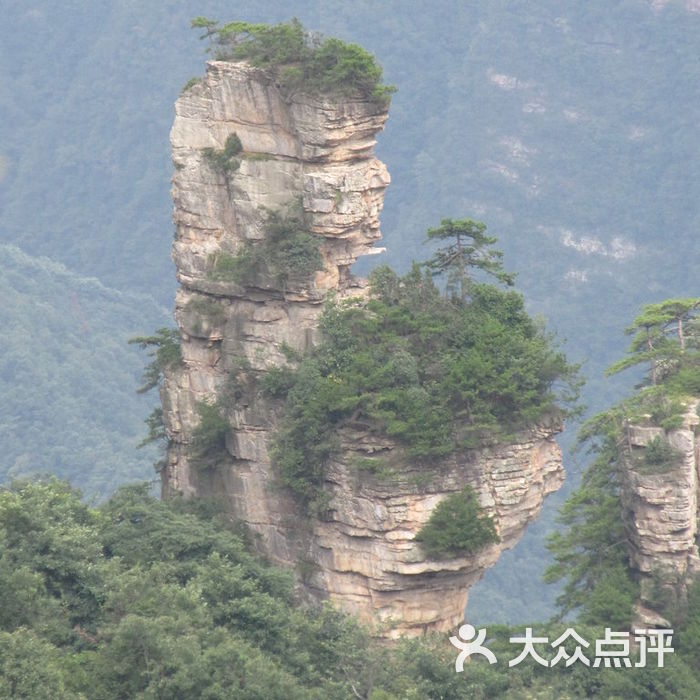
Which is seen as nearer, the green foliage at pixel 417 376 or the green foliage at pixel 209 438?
the green foliage at pixel 417 376

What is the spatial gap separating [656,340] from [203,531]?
898 cm

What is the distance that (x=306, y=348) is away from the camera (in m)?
36.3

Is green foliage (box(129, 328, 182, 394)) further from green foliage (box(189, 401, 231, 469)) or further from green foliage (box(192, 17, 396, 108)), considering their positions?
green foliage (box(192, 17, 396, 108))

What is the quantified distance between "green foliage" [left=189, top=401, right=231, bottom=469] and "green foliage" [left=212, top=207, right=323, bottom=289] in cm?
240

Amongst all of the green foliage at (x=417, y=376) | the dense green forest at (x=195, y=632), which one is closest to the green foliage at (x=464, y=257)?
the green foliage at (x=417, y=376)

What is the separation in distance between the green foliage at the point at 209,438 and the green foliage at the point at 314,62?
5.85m

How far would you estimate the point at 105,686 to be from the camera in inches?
1164

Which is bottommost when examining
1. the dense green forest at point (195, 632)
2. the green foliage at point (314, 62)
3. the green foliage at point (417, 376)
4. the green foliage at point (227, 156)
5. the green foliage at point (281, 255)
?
the dense green forest at point (195, 632)

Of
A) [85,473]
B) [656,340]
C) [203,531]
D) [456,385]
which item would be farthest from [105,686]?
[85,473]

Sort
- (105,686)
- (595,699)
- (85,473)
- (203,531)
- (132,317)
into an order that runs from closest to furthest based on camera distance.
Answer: (105,686) → (595,699) → (203,531) → (85,473) → (132,317)

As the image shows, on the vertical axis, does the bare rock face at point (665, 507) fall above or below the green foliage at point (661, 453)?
below

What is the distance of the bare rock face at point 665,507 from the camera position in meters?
34.4

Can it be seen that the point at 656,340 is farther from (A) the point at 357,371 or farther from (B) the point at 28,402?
(B) the point at 28,402

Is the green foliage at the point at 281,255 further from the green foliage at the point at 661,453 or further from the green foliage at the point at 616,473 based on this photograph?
the green foliage at the point at 661,453
